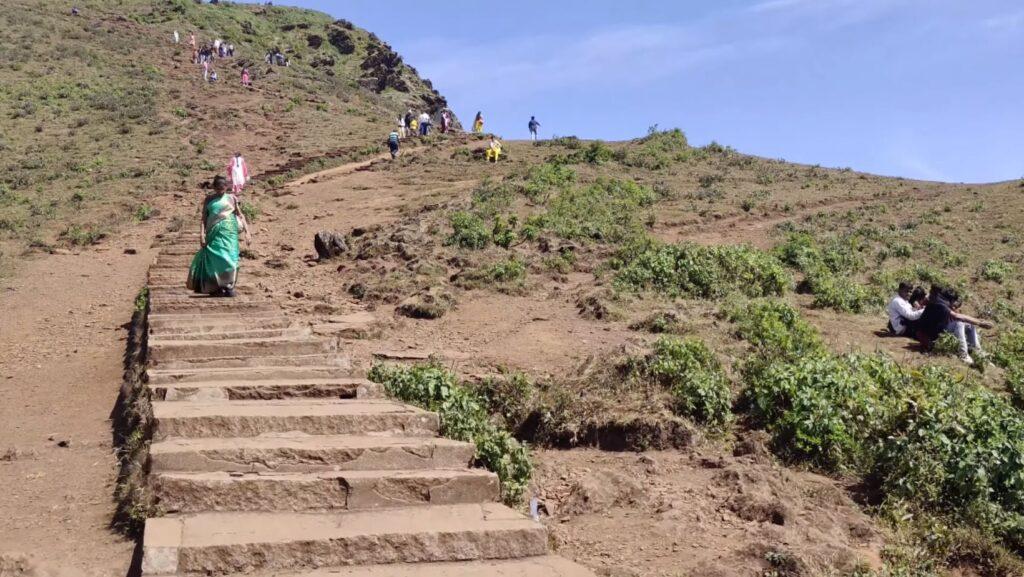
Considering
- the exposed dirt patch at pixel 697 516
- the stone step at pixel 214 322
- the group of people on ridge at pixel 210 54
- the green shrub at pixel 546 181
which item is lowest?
the exposed dirt patch at pixel 697 516

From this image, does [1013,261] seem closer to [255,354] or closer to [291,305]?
[291,305]

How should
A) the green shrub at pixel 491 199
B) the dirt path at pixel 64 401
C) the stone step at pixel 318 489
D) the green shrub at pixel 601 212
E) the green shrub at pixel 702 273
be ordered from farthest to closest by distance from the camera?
the green shrub at pixel 491 199 < the green shrub at pixel 601 212 < the green shrub at pixel 702 273 < the dirt path at pixel 64 401 < the stone step at pixel 318 489

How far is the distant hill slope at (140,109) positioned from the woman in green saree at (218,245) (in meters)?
7.01

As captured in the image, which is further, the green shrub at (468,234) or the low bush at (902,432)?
the green shrub at (468,234)

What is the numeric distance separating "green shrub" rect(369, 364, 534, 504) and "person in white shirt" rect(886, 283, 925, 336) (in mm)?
6192

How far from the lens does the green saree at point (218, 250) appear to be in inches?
322

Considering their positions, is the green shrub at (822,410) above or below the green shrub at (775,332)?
below

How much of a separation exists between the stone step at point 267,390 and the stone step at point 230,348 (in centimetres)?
82

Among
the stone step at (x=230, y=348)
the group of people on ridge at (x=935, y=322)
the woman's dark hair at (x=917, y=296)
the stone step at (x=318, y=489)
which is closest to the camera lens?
the stone step at (x=318, y=489)

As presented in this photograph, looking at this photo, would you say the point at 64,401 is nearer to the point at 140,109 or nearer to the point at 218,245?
the point at 218,245

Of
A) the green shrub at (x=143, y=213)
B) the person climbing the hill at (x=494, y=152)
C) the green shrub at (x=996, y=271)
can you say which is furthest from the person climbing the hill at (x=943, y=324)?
the person climbing the hill at (x=494, y=152)

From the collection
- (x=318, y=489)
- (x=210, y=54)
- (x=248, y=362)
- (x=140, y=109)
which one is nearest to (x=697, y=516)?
(x=318, y=489)

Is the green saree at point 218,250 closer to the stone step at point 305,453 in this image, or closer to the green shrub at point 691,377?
the green shrub at point 691,377

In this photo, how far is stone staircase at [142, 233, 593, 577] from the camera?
344cm
